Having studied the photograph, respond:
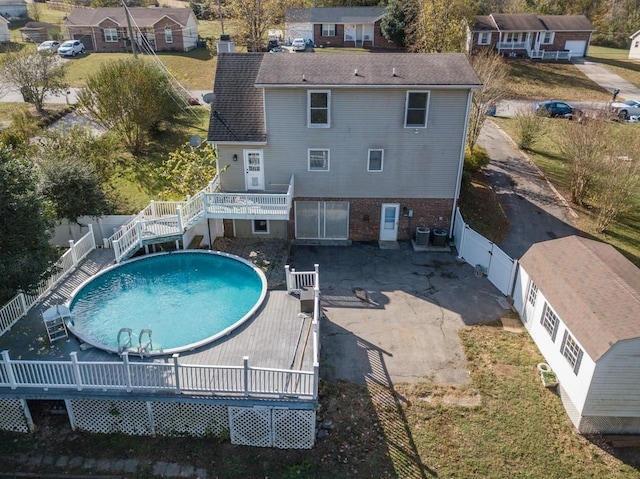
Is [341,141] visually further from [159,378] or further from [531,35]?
[531,35]

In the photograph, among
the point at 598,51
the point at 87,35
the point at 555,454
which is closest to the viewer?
the point at 555,454

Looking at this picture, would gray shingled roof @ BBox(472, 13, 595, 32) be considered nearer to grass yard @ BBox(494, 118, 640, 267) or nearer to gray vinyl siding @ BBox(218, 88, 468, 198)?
grass yard @ BBox(494, 118, 640, 267)

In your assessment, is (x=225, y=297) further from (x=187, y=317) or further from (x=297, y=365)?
(x=297, y=365)

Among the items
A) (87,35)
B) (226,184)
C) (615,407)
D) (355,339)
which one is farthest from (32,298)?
(87,35)

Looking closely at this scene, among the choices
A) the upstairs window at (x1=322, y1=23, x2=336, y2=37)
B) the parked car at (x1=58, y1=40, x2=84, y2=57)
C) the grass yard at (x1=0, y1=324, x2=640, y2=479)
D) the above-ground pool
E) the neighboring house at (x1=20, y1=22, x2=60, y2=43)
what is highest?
the upstairs window at (x1=322, y1=23, x2=336, y2=37)

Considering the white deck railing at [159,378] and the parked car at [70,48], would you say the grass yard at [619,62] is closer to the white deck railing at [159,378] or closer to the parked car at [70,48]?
the white deck railing at [159,378]

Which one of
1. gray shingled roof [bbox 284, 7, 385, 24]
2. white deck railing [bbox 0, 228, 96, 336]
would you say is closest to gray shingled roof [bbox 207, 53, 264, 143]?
white deck railing [bbox 0, 228, 96, 336]
